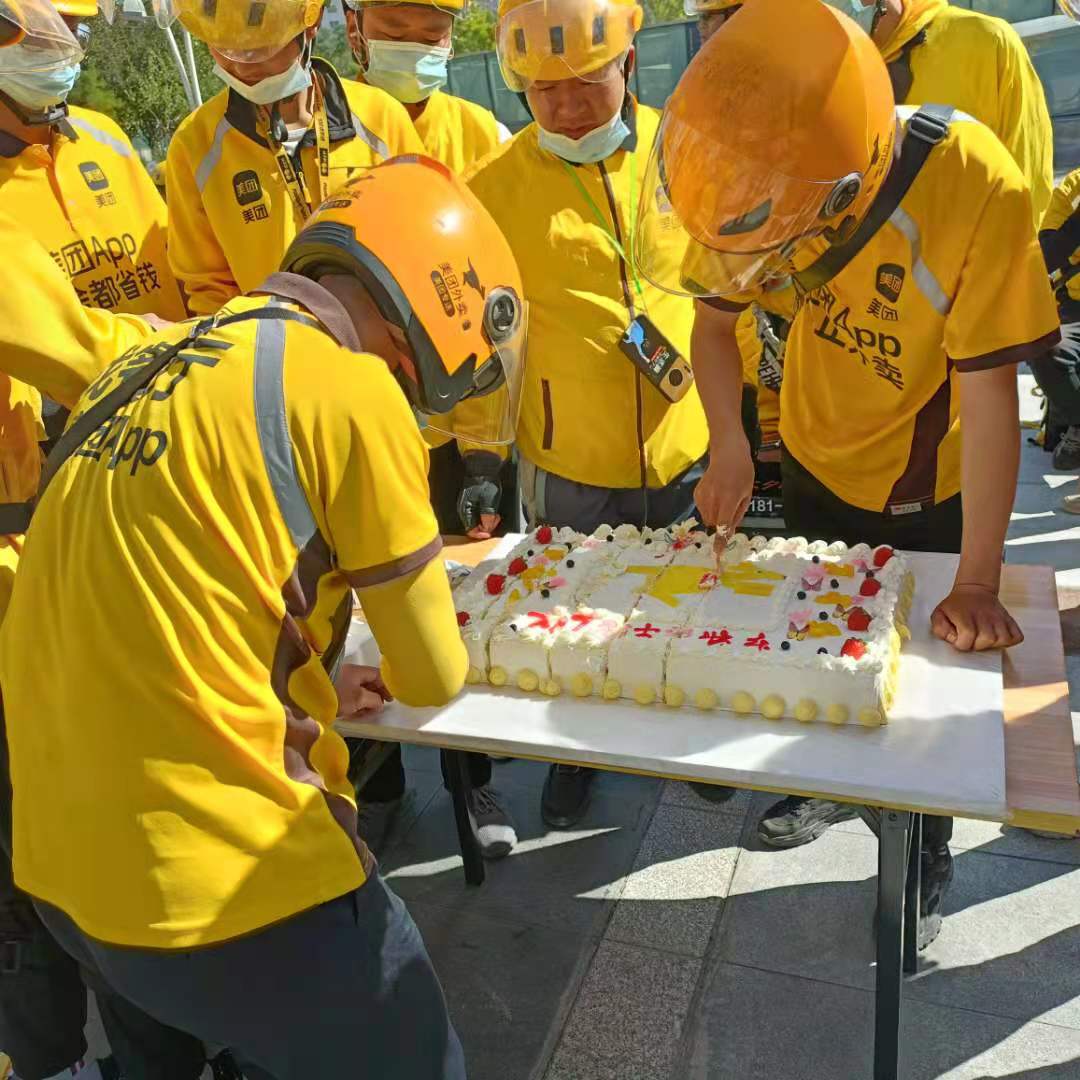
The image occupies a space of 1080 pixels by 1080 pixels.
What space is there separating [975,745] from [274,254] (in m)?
2.44

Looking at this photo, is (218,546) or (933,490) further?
(933,490)

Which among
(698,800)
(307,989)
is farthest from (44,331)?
(698,800)

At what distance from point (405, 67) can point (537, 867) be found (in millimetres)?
2895

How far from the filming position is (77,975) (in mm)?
2213

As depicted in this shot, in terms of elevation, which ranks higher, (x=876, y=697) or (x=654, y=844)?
(x=876, y=697)

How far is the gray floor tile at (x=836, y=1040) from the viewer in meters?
2.26

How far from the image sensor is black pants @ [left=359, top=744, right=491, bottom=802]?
3.31 m

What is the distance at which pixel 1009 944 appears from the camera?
2.56 meters

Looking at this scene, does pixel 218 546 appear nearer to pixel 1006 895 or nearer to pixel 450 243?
pixel 450 243

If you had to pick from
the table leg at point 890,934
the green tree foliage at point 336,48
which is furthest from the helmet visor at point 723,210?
the green tree foliage at point 336,48

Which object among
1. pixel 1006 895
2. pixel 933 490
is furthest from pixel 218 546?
pixel 1006 895

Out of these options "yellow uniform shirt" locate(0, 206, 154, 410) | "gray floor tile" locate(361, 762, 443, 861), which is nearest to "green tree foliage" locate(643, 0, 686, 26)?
"gray floor tile" locate(361, 762, 443, 861)

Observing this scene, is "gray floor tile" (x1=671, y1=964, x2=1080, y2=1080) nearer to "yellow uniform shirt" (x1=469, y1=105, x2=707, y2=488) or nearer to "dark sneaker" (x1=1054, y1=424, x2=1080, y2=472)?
"yellow uniform shirt" (x1=469, y1=105, x2=707, y2=488)

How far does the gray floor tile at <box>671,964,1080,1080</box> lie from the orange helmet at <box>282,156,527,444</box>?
5.66 feet
